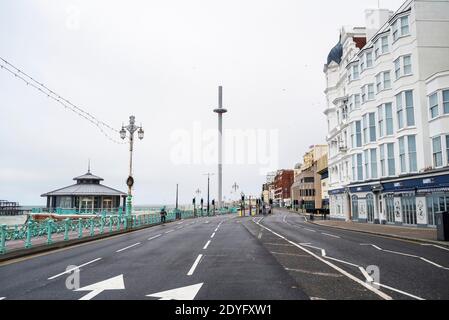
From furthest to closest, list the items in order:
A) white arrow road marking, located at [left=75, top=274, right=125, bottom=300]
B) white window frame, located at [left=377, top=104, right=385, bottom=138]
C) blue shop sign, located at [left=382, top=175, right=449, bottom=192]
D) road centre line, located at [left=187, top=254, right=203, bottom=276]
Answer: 1. white window frame, located at [left=377, top=104, right=385, bottom=138]
2. blue shop sign, located at [left=382, top=175, right=449, bottom=192]
3. road centre line, located at [left=187, top=254, right=203, bottom=276]
4. white arrow road marking, located at [left=75, top=274, right=125, bottom=300]

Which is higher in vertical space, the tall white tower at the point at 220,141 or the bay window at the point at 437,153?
the tall white tower at the point at 220,141

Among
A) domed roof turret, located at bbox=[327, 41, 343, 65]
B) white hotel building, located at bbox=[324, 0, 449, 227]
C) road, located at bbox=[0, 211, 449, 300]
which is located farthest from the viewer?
domed roof turret, located at bbox=[327, 41, 343, 65]

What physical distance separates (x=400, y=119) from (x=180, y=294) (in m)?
29.1

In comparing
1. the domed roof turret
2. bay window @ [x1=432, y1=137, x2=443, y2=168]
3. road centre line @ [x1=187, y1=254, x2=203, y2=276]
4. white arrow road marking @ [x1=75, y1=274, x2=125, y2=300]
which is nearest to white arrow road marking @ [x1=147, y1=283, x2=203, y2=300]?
white arrow road marking @ [x1=75, y1=274, x2=125, y2=300]

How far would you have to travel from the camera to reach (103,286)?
7.89 meters

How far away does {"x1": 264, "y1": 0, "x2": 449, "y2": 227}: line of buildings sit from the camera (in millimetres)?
25719

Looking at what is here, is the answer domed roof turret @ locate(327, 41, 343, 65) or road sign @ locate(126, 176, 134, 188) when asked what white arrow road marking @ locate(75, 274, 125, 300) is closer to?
road sign @ locate(126, 176, 134, 188)

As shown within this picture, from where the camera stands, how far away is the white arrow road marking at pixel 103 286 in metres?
7.21

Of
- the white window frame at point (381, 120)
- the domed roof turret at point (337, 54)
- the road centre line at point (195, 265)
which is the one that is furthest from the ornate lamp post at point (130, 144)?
the domed roof turret at point (337, 54)

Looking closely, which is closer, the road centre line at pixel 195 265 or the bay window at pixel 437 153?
the road centre line at pixel 195 265

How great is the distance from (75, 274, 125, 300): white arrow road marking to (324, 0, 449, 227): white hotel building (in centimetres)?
2395

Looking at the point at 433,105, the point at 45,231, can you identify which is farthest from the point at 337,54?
the point at 45,231

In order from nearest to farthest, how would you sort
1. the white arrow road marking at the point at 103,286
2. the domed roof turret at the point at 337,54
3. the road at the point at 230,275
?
the road at the point at 230,275 → the white arrow road marking at the point at 103,286 → the domed roof turret at the point at 337,54

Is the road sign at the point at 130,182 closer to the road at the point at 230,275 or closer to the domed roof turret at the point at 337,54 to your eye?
the road at the point at 230,275
